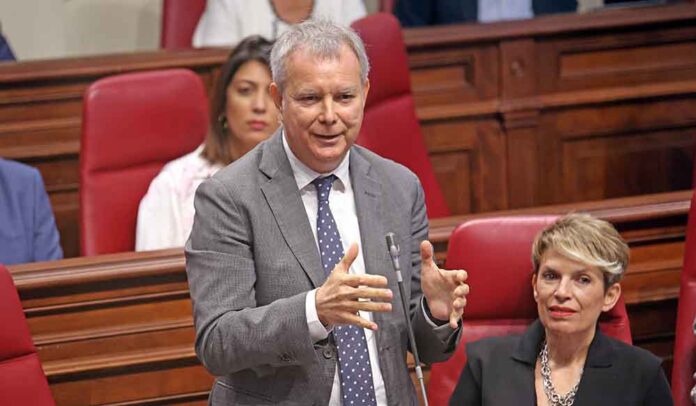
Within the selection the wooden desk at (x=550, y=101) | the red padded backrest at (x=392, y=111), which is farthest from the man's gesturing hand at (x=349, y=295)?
the wooden desk at (x=550, y=101)

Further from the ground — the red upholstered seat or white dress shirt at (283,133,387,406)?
white dress shirt at (283,133,387,406)

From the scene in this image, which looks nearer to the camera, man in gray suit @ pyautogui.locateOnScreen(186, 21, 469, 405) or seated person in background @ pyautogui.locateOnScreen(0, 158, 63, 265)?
man in gray suit @ pyautogui.locateOnScreen(186, 21, 469, 405)

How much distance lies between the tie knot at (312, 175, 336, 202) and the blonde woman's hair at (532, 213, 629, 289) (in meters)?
0.56

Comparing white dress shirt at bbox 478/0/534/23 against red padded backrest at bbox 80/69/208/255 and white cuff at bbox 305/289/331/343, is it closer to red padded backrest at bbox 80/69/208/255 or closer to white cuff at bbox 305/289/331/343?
red padded backrest at bbox 80/69/208/255

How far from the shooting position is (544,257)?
1928 mm

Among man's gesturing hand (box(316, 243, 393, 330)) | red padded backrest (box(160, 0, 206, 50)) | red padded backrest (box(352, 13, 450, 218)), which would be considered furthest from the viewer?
red padded backrest (box(160, 0, 206, 50))

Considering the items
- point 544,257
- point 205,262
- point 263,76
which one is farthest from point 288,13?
point 205,262

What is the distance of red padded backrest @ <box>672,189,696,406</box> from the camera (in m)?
2.05

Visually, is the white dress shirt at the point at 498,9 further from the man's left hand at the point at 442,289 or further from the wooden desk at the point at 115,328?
the man's left hand at the point at 442,289

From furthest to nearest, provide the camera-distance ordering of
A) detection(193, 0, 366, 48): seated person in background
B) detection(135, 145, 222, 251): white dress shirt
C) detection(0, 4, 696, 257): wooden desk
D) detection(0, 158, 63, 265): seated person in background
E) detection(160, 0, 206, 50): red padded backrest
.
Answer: detection(160, 0, 206, 50): red padded backrest
detection(193, 0, 366, 48): seated person in background
detection(0, 4, 696, 257): wooden desk
detection(135, 145, 222, 251): white dress shirt
detection(0, 158, 63, 265): seated person in background

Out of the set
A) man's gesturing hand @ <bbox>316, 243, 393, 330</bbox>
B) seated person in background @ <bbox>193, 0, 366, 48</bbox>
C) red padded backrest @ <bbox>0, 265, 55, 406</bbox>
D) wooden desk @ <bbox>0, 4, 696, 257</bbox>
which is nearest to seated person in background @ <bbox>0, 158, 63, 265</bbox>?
wooden desk @ <bbox>0, 4, 696, 257</bbox>

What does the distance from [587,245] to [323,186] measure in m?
0.61

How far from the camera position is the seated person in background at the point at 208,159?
2680mm

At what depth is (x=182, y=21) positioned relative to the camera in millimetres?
3635
